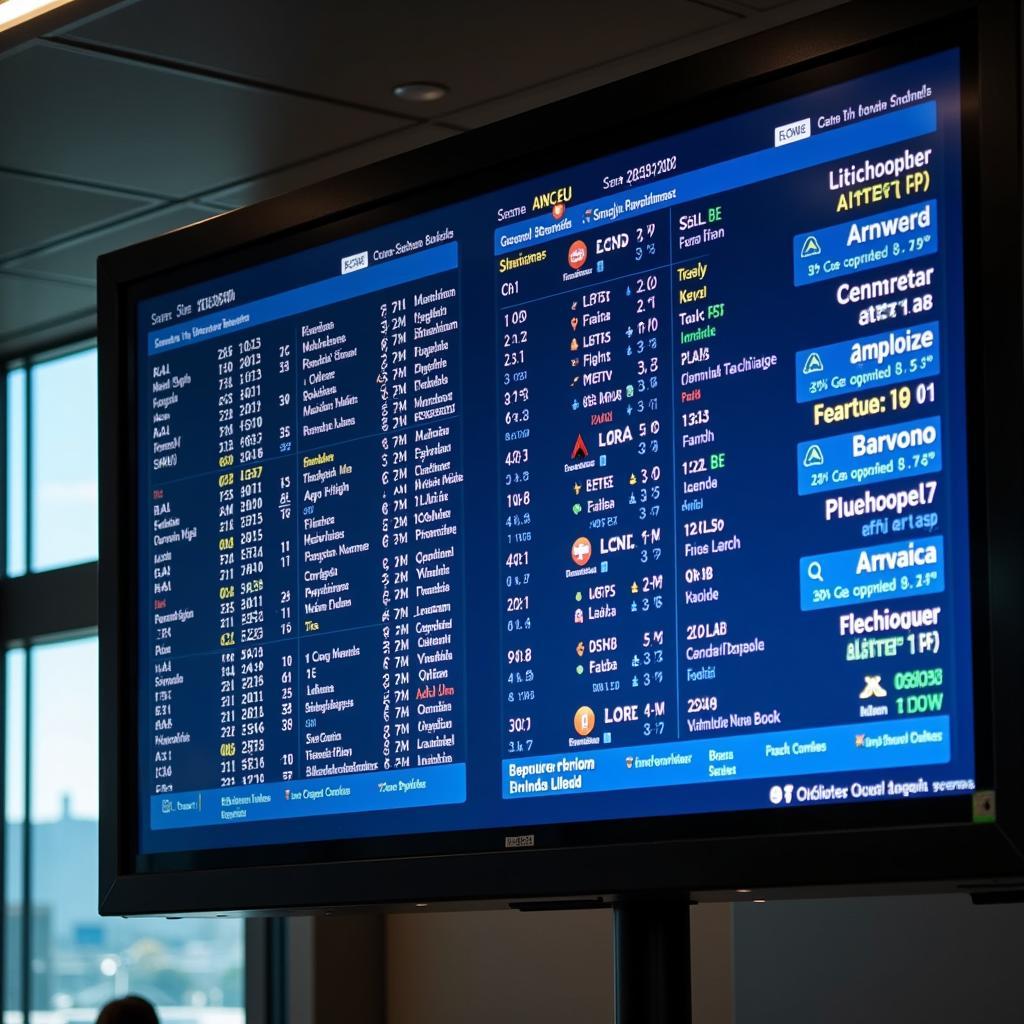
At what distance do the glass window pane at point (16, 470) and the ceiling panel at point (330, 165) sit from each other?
7.03ft

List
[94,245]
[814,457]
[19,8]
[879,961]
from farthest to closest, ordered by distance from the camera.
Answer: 1. [94,245]
2. [879,961]
3. [19,8]
4. [814,457]

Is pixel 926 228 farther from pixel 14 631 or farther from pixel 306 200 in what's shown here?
pixel 14 631

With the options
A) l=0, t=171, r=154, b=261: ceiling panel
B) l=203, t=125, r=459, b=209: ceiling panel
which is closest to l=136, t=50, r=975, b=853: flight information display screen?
l=203, t=125, r=459, b=209: ceiling panel

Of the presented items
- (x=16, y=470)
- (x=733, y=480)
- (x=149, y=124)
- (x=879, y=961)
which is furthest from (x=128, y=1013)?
(x=16, y=470)

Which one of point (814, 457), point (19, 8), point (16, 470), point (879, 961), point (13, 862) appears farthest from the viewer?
point (16, 470)

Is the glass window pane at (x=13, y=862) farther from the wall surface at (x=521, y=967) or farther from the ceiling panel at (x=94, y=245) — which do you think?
the ceiling panel at (x=94, y=245)

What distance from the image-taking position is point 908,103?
5.42ft

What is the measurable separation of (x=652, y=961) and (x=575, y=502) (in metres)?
0.47

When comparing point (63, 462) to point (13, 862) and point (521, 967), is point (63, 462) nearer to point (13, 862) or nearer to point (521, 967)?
point (13, 862)

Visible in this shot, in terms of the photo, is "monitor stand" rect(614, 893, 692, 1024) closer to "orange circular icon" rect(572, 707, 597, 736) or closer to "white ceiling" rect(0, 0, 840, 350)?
"orange circular icon" rect(572, 707, 597, 736)

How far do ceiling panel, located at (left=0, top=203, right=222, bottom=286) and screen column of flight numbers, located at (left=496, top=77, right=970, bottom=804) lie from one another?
3.61 metres

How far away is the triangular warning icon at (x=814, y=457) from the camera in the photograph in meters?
1.67

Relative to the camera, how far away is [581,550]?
184cm

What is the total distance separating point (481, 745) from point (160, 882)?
1.81ft
